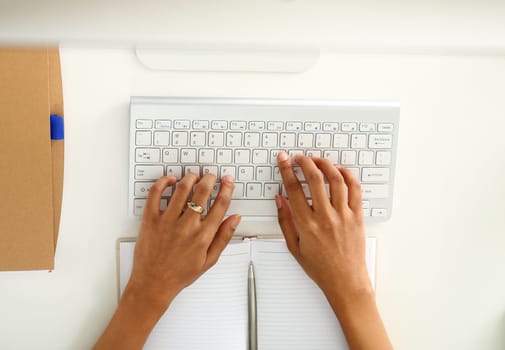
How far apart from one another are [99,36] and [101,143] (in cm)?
17

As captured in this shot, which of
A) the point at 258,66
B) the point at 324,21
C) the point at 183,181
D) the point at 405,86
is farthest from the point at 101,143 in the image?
the point at 405,86

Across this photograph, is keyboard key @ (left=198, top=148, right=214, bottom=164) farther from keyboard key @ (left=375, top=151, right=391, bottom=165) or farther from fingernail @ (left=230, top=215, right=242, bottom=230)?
keyboard key @ (left=375, top=151, right=391, bottom=165)

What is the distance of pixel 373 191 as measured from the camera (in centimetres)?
72

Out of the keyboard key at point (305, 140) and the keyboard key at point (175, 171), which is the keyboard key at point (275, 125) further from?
the keyboard key at point (175, 171)

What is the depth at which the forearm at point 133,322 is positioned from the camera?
68 cm

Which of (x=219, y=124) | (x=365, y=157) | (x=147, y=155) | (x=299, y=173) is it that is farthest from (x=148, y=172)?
(x=365, y=157)

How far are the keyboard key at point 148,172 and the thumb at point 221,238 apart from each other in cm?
12

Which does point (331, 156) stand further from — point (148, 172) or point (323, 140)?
point (148, 172)

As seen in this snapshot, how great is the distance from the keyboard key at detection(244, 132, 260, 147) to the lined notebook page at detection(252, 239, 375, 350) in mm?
173

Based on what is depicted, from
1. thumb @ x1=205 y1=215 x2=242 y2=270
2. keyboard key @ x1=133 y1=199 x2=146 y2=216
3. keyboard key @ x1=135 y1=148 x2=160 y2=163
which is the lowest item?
thumb @ x1=205 y1=215 x2=242 y2=270

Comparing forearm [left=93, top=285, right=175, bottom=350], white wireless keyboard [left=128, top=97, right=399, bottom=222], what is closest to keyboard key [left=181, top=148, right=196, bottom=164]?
white wireless keyboard [left=128, top=97, right=399, bottom=222]

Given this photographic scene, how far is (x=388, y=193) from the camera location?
2.37 ft

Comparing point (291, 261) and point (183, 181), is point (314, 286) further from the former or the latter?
point (183, 181)

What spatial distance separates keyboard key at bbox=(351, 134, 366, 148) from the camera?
0.70 metres
